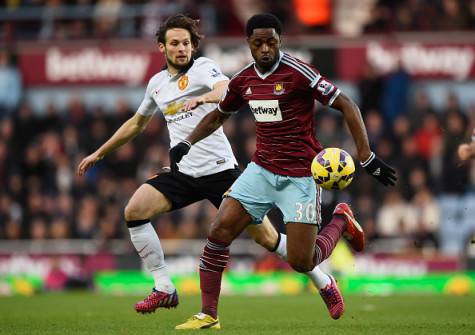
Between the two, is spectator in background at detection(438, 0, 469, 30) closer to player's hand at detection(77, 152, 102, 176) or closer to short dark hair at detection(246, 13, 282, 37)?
player's hand at detection(77, 152, 102, 176)

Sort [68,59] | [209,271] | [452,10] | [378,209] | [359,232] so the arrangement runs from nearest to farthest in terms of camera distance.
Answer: [209,271] < [359,232] < [378,209] < [452,10] < [68,59]

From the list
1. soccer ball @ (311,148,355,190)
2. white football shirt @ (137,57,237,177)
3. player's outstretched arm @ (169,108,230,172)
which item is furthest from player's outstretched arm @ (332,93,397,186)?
white football shirt @ (137,57,237,177)

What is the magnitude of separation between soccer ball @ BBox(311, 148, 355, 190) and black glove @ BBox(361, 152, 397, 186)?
32cm

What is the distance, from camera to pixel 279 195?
9.52 m

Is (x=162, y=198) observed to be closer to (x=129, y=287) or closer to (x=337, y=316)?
(x=337, y=316)

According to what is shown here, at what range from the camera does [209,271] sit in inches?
375

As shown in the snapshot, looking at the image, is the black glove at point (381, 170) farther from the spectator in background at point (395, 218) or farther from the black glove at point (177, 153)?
the spectator in background at point (395, 218)

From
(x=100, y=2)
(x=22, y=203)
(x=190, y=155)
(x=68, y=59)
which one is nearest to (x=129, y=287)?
(x=22, y=203)

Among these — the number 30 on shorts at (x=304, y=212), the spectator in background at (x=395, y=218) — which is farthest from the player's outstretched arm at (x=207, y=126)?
the spectator in background at (x=395, y=218)

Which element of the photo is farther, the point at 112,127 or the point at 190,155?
the point at 112,127

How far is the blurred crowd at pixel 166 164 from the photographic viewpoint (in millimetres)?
18859

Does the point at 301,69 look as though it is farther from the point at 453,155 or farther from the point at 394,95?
the point at 394,95

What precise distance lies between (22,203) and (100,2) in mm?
5090

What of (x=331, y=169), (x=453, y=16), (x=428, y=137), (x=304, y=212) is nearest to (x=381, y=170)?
(x=331, y=169)
